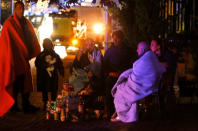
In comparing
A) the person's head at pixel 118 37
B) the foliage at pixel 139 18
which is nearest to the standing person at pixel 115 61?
the person's head at pixel 118 37

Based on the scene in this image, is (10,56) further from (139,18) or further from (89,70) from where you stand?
(139,18)

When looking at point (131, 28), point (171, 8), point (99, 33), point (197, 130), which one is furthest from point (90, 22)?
point (197, 130)

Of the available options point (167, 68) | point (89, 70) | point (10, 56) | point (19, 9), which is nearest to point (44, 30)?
point (19, 9)

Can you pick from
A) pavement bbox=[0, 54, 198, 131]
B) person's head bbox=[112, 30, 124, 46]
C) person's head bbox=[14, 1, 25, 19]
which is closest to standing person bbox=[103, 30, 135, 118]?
person's head bbox=[112, 30, 124, 46]

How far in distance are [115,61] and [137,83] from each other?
83 centimetres

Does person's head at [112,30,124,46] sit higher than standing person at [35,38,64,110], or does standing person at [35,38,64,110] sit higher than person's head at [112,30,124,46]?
person's head at [112,30,124,46]

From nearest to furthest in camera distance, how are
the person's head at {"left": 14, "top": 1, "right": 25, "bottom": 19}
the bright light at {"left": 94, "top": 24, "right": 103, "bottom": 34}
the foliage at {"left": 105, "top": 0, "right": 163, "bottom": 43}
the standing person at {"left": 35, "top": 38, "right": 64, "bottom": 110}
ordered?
the person's head at {"left": 14, "top": 1, "right": 25, "bottom": 19} → the foliage at {"left": 105, "top": 0, "right": 163, "bottom": 43} → the standing person at {"left": 35, "top": 38, "right": 64, "bottom": 110} → the bright light at {"left": 94, "top": 24, "right": 103, "bottom": 34}

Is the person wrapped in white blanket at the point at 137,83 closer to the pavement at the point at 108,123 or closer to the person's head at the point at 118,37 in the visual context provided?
the pavement at the point at 108,123

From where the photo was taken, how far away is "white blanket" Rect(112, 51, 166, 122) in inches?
306

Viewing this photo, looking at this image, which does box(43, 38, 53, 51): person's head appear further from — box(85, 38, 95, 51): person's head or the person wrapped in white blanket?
the person wrapped in white blanket

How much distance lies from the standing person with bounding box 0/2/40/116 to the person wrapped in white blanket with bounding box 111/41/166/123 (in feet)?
7.42

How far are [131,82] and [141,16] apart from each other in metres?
1.80

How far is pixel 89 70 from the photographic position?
8.66 meters

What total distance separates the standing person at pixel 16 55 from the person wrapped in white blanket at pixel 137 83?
2.26 m
